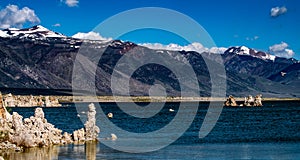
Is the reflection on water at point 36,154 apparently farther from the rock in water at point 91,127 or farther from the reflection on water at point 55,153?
the rock in water at point 91,127

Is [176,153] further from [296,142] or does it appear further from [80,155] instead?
[296,142]

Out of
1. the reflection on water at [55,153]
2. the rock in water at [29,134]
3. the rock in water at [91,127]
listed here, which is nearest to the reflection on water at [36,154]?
the reflection on water at [55,153]

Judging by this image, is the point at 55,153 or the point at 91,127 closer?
the point at 55,153

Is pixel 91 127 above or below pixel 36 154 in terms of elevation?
above

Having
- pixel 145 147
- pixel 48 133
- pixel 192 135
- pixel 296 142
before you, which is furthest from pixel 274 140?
pixel 48 133

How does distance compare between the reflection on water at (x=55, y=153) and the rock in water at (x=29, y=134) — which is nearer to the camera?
the reflection on water at (x=55, y=153)

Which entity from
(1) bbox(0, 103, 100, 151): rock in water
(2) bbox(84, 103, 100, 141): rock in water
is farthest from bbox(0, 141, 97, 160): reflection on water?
(2) bbox(84, 103, 100, 141): rock in water

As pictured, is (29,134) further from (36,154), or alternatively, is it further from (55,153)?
(55,153)

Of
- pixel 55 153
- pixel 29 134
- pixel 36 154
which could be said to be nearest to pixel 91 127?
pixel 29 134

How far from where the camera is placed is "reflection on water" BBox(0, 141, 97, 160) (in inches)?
1929

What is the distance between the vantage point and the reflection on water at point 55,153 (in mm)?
49000

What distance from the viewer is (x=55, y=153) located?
5212cm

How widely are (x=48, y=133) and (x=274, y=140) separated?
2820 cm

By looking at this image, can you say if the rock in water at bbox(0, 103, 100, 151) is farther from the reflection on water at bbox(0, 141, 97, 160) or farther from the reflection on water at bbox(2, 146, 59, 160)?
the reflection on water at bbox(2, 146, 59, 160)
